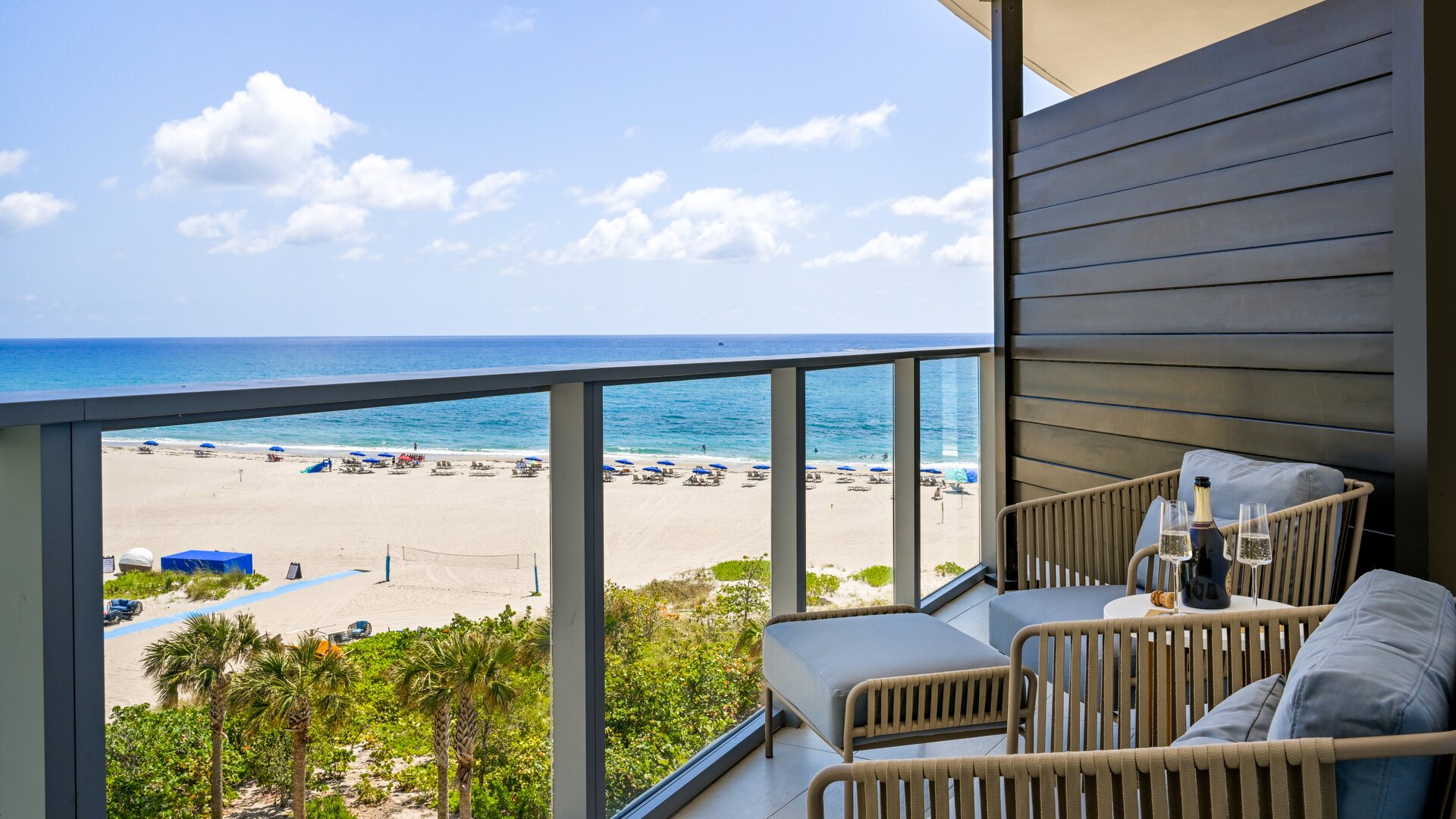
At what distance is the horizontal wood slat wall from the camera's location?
261cm

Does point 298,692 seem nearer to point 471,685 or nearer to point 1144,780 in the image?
point 471,685

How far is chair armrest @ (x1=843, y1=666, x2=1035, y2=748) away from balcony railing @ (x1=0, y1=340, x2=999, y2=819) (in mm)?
584

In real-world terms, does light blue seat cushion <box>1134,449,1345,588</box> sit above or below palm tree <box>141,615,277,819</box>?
above

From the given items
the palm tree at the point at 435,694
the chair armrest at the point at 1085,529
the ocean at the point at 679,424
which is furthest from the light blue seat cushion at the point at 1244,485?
the palm tree at the point at 435,694

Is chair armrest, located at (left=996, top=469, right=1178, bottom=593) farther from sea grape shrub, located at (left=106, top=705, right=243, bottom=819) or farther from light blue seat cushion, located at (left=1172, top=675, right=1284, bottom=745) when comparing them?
sea grape shrub, located at (left=106, top=705, right=243, bottom=819)

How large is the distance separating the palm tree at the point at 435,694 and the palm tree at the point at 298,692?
5.0 inches

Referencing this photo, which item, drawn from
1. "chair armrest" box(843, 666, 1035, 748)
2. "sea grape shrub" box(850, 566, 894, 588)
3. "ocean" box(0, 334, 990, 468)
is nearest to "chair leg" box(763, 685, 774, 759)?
"chair armrest" box(843, 666, 1035, 748)

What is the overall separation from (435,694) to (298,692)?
1.01ft

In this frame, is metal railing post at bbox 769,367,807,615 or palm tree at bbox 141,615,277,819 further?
metal railing post at bbox 769,367,807,615

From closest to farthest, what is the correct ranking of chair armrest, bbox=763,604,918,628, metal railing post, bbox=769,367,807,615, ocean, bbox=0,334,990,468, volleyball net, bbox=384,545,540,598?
ocean, bbox=0,334,990,468 < volleyball net, bbox=384,545,540,598 < chair armrest, bbox=763,604,918,628 < metal railing post, bbox=769,367,807,615

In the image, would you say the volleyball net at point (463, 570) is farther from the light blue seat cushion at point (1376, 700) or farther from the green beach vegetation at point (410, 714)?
the light blue seat cushion at point (1376, 700)

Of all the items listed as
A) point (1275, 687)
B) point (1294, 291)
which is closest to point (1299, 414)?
point (1294, 291)

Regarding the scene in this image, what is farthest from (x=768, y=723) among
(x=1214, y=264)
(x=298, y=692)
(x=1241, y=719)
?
(x=1214, y=264)

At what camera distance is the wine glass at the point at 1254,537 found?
1.84 meters
